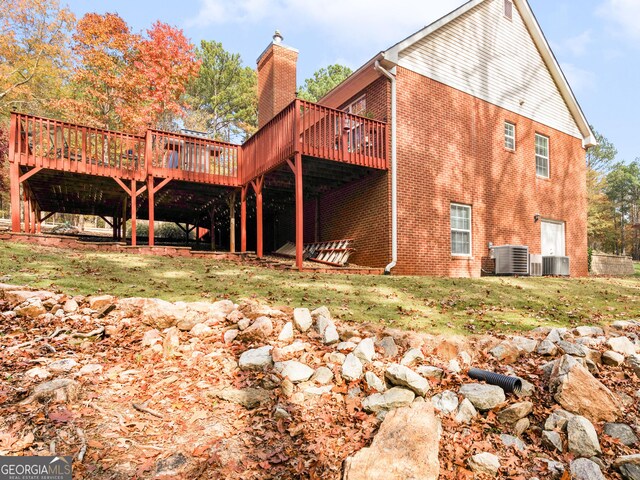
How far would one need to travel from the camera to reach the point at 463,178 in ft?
37.1

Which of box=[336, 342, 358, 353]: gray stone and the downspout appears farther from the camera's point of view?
the downspout

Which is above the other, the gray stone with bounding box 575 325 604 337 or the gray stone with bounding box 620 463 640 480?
the gray stone with bounding box 575 325 604 337

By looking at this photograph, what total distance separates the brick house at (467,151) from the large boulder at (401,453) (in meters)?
6.91

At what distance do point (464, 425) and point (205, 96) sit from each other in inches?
1337

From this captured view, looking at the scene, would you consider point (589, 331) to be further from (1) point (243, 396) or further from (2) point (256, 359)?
(1) point (243, 396)

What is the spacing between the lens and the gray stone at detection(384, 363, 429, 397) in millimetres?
3363

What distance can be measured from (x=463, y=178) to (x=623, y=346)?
7383 millimetres

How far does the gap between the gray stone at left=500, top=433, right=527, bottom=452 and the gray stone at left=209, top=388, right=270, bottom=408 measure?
194 cm

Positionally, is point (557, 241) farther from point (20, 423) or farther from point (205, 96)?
point (205, 96)

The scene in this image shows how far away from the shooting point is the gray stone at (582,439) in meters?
2.96

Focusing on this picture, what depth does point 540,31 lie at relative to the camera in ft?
43.5

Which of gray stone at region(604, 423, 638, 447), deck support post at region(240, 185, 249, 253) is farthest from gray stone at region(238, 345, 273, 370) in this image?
deck support post at region(240, 185, 249, 253)

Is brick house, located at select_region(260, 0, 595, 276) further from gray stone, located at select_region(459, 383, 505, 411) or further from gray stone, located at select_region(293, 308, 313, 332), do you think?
gray stone, located at select_region(459, 383, 505, 411)

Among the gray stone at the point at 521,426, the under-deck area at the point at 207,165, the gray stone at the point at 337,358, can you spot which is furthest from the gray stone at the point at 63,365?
the under-deck area at the point at 207,165
